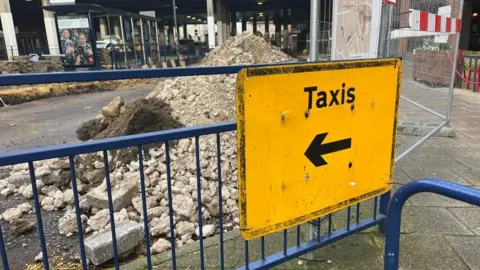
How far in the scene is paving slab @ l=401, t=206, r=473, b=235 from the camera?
3.17 metres

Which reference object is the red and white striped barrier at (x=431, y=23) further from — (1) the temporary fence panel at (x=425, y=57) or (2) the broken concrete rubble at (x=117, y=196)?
(2) the broken concrete rubble at (x=117, y=196)

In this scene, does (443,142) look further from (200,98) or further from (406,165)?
(200,98)

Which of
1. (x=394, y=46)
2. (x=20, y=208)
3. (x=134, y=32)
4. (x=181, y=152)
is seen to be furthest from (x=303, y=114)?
(x=134, y=32)

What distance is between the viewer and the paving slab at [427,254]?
269 centimetres

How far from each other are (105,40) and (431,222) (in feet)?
94.8

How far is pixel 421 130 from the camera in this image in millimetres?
5828

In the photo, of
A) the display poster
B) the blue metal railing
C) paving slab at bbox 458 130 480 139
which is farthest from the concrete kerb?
the display poster

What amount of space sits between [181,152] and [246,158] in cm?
385

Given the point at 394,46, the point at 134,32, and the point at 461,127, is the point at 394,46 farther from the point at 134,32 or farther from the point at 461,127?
the point at 134,32

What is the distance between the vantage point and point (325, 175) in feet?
7.28

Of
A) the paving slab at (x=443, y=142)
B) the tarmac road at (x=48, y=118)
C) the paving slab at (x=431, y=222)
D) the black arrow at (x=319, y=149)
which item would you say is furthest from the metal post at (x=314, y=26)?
the tarmac road at (x=48, y=118)

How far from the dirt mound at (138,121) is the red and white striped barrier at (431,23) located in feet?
12.8

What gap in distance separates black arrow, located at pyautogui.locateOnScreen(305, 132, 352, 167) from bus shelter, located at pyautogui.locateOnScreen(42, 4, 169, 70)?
56.7ft

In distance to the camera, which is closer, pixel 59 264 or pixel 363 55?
pixel 363 55
